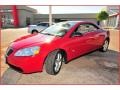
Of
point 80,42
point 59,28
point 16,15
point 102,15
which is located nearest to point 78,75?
point 80,42

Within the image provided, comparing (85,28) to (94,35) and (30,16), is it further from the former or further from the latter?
(30,16)

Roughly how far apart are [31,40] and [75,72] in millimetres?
1102

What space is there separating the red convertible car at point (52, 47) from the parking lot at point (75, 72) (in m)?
0.15

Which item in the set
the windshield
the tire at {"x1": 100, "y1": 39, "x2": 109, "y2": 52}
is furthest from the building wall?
the tire at {"x1": 100, "y1": 39, "x2": 109, "y2": 52}

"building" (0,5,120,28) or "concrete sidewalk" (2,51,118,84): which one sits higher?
"building" (0,5,120,28)

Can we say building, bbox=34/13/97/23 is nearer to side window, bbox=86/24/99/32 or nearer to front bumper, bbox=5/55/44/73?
side window, bbox=86/24/99/32

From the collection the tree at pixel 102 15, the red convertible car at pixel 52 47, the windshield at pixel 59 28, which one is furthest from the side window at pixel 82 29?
the tree at pixel 102 15

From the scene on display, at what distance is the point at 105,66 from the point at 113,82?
641 millimetres

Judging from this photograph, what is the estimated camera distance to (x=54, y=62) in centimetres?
411

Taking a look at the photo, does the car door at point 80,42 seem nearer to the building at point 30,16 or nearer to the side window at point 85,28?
the side window at point 85,28

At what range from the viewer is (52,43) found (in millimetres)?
4137

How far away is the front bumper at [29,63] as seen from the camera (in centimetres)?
389

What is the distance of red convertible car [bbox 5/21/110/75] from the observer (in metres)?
3.93
